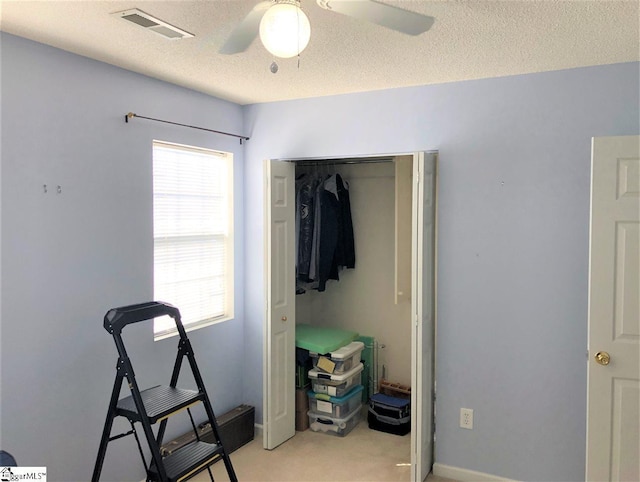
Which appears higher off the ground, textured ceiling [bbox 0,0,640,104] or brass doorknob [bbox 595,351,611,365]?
textured ceiling [bbox 0,0,640,104]

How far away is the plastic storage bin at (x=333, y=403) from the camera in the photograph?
395 cm

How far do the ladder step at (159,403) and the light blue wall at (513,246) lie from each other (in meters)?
1.55

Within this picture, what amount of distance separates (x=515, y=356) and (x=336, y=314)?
5.98 feet

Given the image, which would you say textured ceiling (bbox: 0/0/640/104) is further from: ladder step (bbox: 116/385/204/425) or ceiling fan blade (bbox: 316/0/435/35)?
ladder step (bbox: 116/385/204/425)

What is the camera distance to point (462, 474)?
324 cm

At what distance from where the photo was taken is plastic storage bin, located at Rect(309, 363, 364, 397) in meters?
3.93

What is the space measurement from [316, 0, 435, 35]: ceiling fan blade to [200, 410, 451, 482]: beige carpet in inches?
106

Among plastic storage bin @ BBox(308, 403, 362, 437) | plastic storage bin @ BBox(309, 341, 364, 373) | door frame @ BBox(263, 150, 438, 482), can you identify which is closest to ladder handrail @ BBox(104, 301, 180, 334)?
door frame @ BBox(263, 150, 438, 482)

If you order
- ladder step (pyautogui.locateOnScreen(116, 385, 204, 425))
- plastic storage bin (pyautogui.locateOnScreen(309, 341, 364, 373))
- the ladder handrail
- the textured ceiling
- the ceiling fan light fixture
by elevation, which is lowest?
plastic storage bin (pyautogui.locateOnScreen(309, 341, 364, 373))

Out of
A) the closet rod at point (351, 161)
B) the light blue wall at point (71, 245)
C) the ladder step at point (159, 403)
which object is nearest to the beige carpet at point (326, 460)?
the light blue wall at point (71, 245)

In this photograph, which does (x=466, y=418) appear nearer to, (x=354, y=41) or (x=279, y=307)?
(x=279, y=307)

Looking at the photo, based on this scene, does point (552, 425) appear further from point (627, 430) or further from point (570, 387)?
point (627, 430)

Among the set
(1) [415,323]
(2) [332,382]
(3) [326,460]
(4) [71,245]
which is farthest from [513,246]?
(4) [71,245]

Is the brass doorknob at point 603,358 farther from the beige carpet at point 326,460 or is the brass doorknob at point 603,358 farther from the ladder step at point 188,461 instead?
the ladder step at point 188,461
